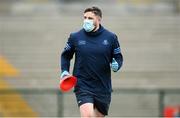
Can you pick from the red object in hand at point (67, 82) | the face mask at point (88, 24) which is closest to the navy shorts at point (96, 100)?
the red object in hand at point (67, 82)

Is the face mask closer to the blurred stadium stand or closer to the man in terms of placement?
the man

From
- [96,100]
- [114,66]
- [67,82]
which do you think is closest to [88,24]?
[114,66]

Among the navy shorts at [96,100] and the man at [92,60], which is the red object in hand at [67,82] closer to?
the man at [92,60]

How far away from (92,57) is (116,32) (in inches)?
397

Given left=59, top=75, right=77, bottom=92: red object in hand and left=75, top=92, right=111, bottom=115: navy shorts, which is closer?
left=59, top=75, right=77, bottom=92: red object in hand

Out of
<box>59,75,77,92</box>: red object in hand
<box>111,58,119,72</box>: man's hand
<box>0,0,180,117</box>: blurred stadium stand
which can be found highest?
<box>111,58,119,72</box>: man's hand

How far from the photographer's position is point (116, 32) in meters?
20.8

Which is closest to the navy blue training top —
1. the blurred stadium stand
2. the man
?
the man

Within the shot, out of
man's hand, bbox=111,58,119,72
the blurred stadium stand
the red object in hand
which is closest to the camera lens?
the red object in hand

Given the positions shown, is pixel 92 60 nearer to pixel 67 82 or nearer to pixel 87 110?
pixel 67 82

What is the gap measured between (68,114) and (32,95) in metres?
0.91

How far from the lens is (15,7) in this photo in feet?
72.5

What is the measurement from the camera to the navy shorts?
35.2 ft

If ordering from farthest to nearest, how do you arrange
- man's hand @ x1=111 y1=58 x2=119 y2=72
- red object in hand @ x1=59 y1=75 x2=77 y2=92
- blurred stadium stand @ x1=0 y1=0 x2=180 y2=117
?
blurred stadium stand @ x1=0 y1=0 x2=180 y2=117, man's hand @ x1=111 y1=58 x2=119 y2=72, red object in hand @ x1=59 y1=75 x2=77 y2=92
